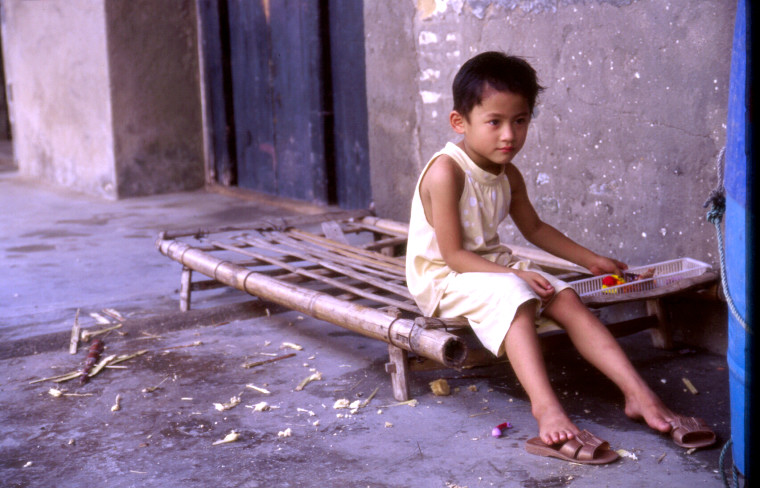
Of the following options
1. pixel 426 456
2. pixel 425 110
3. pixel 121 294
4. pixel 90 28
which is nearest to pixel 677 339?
pixel 426 456

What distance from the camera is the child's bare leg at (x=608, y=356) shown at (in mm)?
2146

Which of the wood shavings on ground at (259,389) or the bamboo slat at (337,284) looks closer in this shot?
the wood shavings on ground at (259,389)

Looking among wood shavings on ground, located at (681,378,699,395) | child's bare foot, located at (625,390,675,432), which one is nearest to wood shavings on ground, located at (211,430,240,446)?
child's bare foot, located at (625,390,675,432)

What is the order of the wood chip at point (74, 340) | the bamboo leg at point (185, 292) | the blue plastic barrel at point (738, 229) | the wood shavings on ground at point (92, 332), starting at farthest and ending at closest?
the bamboo leg at point (185, 292)
the wood shavings on ground at point (92, 332)
the wood chip at point (74, 340)
the blue plastic barrel at point (738, 229)

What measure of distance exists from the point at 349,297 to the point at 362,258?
44 cm

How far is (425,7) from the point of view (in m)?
3.93

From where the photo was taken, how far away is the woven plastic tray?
2.67 meters

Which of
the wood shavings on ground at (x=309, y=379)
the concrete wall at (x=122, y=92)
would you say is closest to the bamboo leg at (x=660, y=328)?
the wood shavings on ground at (x=309, y=379)

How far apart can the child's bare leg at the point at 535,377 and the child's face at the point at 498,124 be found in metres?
0.46

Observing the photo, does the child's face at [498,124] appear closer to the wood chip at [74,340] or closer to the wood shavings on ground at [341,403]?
the wood shavings on ground at [341,403]

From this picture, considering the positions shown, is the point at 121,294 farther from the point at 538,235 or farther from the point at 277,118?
the point at 277,118

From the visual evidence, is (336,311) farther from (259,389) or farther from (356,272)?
(356,272)

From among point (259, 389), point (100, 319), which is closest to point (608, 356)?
point (259, 389)

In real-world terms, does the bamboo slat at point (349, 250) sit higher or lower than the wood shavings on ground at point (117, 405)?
higher
